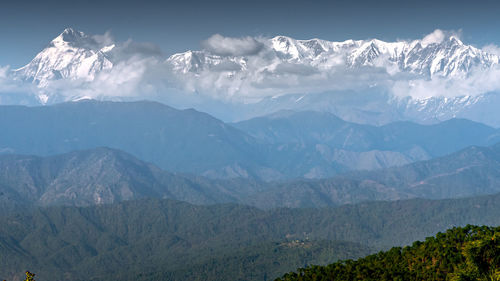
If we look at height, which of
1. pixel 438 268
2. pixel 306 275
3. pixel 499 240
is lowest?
pixel 306 275

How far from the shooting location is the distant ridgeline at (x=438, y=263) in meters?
89.1

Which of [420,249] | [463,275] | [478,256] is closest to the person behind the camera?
[463,275]

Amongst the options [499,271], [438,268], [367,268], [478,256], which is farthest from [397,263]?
[499,271]

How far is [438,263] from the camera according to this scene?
4203 inches

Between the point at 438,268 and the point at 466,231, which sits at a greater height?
the point at 466,231

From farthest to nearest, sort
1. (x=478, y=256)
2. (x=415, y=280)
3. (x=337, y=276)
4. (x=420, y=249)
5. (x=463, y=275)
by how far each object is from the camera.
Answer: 1. (x=420, y=249)
2. (x=337, y=276)
3. (x=415, y=280)
4. (x=478, y=256)
5. (x=463, y=275)

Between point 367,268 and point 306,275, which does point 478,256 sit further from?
point 306,275

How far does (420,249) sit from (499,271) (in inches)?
1687

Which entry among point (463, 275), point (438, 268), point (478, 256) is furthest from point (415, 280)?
point (463, 275)

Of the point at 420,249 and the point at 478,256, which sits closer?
the point at 478,256

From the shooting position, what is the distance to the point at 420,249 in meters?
124

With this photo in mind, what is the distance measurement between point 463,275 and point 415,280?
73.3 feet

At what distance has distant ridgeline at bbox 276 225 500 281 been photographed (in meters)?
89.1

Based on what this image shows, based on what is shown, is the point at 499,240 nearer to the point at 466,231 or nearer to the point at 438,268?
the point at 438,268
